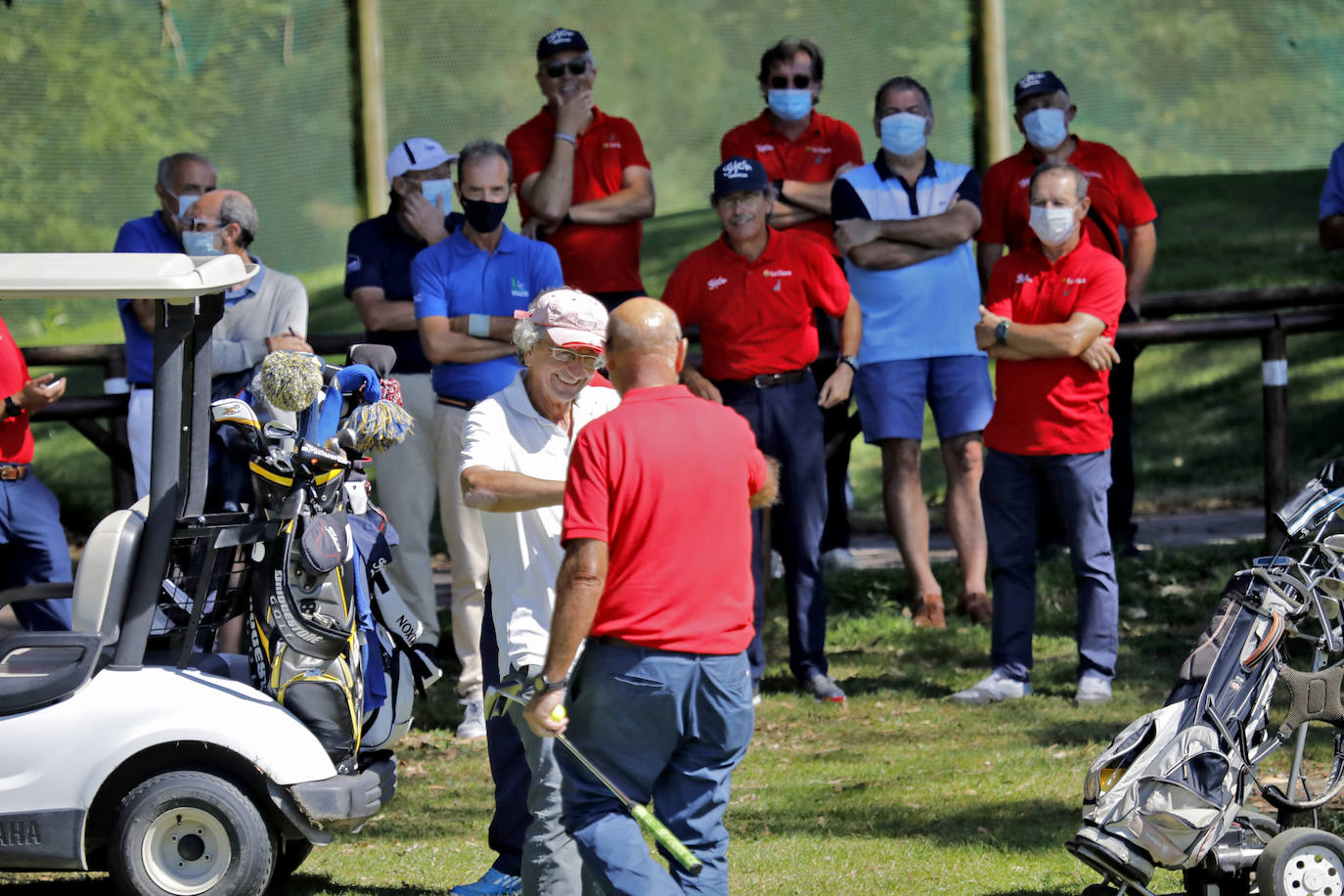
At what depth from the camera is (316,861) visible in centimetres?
580

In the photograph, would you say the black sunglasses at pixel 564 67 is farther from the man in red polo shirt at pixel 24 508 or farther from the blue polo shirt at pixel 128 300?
the man in red polo shirt at pixel 24 508

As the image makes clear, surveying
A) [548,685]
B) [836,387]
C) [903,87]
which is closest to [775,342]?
[836,387]

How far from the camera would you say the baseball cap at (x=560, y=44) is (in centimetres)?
837

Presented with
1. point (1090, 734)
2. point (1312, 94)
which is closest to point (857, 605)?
point (1090, 734)

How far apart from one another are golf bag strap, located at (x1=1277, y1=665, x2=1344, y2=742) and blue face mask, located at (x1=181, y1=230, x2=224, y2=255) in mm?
4527

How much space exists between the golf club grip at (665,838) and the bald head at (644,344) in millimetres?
1010

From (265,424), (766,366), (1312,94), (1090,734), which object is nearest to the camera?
(265,424)

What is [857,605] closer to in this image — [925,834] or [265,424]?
[925,834]

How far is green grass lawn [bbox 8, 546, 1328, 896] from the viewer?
5.44m

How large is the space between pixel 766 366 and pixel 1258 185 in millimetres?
9367

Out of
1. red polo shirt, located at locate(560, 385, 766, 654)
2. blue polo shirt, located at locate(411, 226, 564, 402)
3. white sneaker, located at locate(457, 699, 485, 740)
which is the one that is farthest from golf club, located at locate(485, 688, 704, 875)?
blue polo shirt, located at locate(411, 226, 564, 402)

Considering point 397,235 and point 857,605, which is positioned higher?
point 397,235

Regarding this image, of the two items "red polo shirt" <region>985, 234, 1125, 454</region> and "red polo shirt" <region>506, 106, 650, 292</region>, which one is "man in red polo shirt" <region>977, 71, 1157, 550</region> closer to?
"red polo shirt" <region>985, 234, 1125, 454</region>

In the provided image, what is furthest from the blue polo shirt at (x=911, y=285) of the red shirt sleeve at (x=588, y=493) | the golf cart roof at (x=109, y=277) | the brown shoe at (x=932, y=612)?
the red shirt sleeve at (x=588, y=493)
